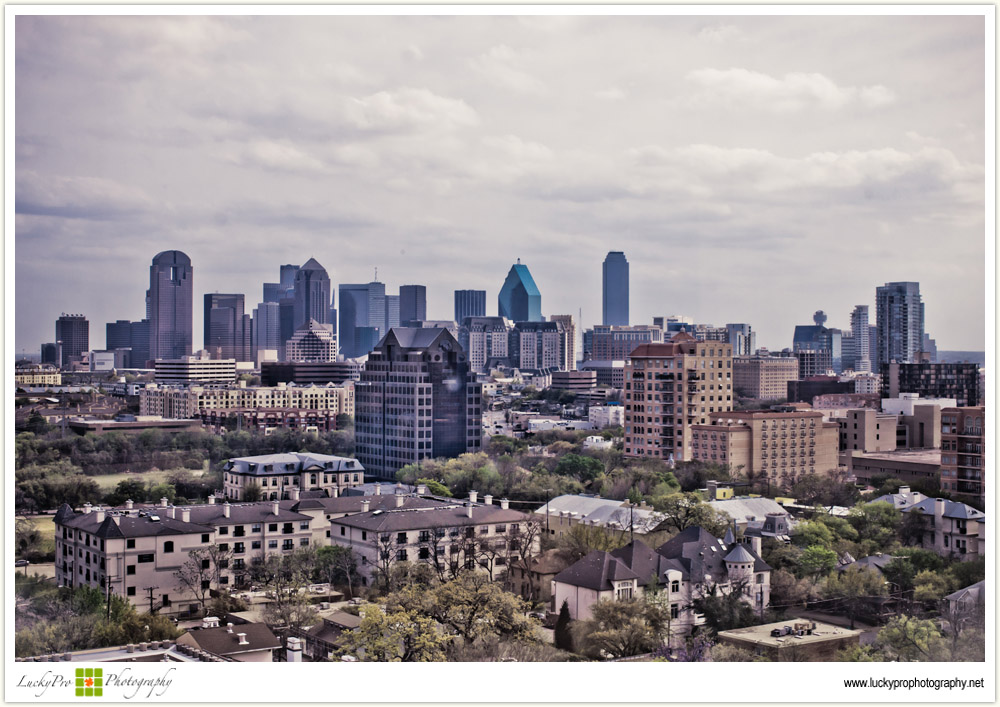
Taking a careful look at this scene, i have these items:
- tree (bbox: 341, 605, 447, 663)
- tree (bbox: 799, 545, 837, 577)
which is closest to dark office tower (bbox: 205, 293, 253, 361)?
tree (bbox: 799, 545, 837, 577)

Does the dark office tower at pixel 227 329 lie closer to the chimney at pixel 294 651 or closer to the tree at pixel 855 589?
the tree at pixel 855 589

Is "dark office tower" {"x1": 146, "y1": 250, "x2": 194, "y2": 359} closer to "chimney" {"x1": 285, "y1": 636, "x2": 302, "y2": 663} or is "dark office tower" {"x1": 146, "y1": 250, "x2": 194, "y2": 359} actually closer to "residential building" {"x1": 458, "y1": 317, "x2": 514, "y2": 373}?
"residential building" {"x1": 458, "y1": 317, "x2": 514, "y2": 373}

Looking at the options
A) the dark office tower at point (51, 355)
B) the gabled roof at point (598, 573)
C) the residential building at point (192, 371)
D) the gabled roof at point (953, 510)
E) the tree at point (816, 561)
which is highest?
the dark office tower at point (51, 355)

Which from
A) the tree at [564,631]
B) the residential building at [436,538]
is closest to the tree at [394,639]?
the tree at [564,631]

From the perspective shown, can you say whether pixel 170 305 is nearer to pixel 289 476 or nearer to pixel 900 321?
pixel 289 476

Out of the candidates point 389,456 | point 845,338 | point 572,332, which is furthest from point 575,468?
point 572,332

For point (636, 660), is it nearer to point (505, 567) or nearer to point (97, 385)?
point (505, 567)
